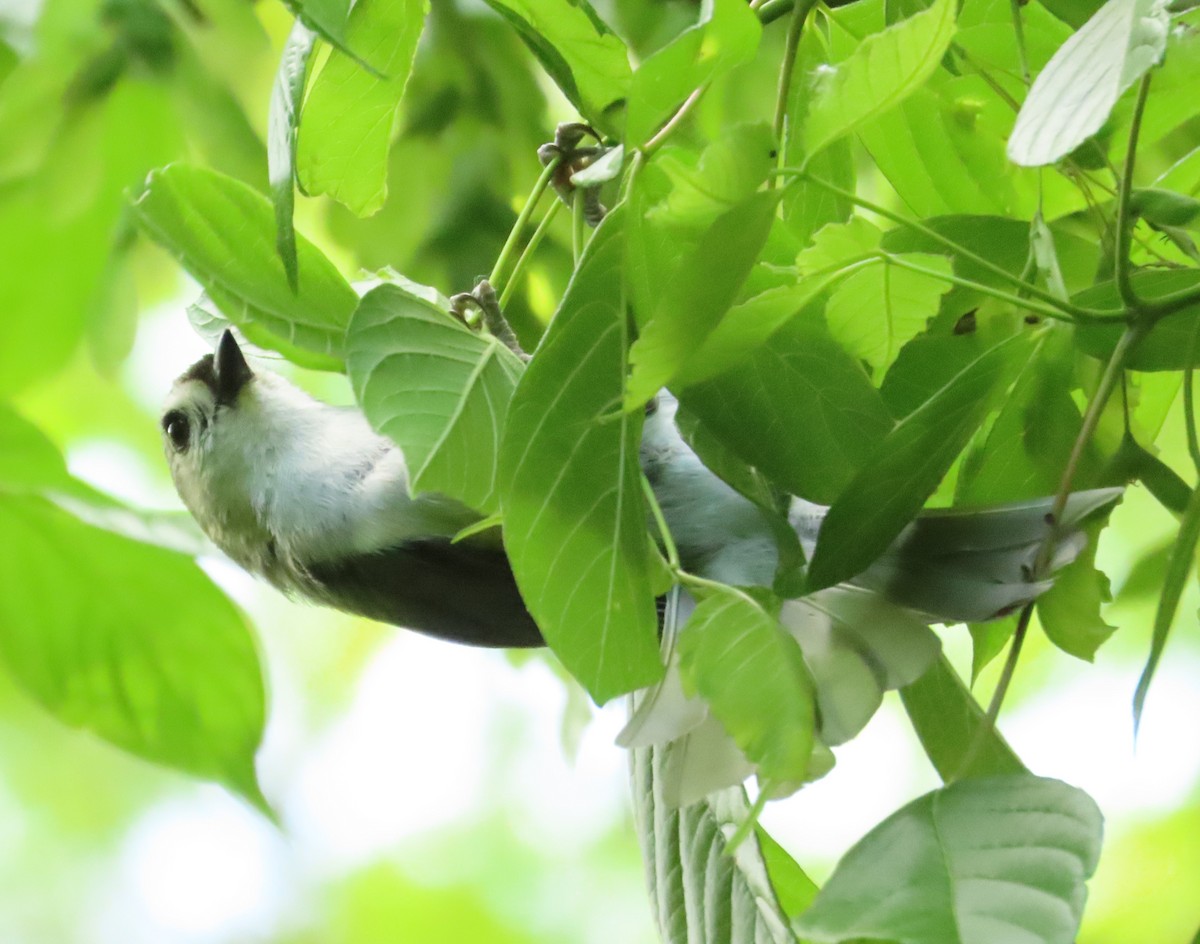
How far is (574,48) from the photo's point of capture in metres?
0.38

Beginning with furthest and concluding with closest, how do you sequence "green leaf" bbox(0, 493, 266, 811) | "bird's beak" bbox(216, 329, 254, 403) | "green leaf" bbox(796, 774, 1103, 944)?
A: "bird's beak" bbox(216, 329, 254, 403), "green leaf" bbox(0, 493, 266, 811), "green leaf" bbox(796, 774, 1103, 944)

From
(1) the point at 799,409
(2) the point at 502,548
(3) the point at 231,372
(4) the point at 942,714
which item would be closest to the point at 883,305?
(1) the point at 799,409

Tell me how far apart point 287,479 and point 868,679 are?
532mm

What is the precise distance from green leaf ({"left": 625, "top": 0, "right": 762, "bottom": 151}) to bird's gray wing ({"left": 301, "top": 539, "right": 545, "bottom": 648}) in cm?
39

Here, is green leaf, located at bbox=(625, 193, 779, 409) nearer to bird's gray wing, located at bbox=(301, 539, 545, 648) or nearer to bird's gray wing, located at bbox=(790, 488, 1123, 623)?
bird's gray wing, located at bbox=(790, 488, 1123, 623)

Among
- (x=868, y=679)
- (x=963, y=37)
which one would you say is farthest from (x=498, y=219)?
(x=868, y=679)

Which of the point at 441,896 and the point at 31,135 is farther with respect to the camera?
the point at 441,896

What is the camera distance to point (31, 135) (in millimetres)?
865

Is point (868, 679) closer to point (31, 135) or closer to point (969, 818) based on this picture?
point (969, 818)

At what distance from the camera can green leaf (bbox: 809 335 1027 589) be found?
1.09 feet

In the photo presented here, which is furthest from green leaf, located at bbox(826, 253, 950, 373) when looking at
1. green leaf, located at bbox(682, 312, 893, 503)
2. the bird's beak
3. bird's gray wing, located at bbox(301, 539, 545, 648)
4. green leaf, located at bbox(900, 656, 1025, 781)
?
the bird's beak

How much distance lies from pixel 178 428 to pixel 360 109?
1.64 ft

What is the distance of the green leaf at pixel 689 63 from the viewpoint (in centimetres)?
29

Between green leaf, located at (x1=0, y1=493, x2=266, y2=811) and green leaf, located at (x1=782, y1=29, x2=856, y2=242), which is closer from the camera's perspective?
green leaf, located at (x1=782, y1=29, x2=856, y2=242)
